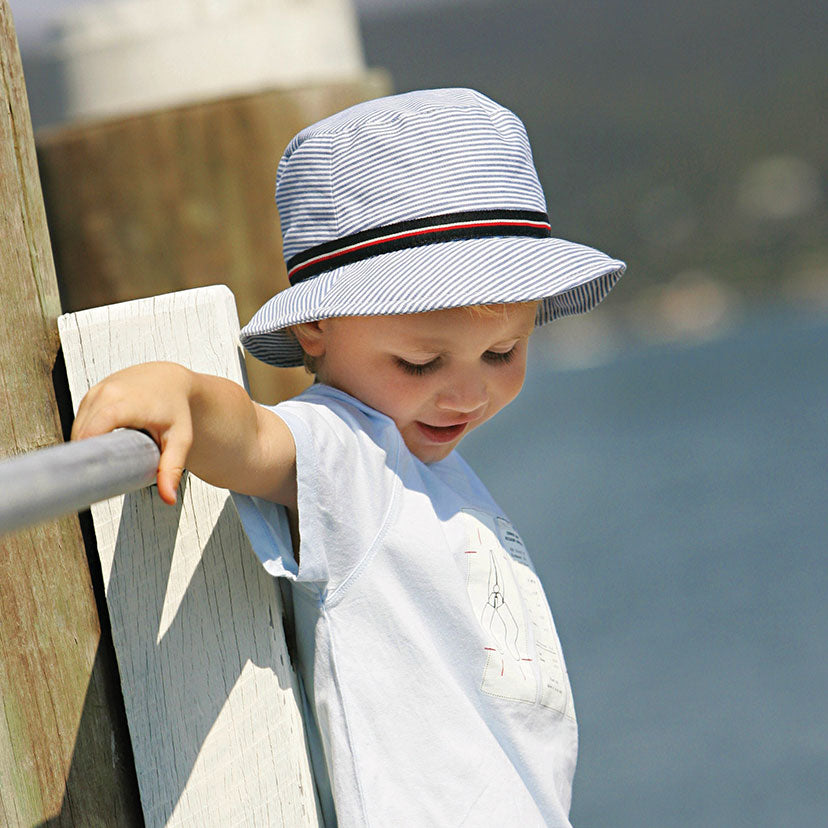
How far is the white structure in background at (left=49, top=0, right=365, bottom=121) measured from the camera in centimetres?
151

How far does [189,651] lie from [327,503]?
155 millimetres

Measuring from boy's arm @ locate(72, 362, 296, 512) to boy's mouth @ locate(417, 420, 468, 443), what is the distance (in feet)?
0.55

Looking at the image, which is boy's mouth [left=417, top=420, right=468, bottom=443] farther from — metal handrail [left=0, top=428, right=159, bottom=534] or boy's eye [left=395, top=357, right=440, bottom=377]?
metal handrail [left=0, top=428, right=159, bottom=534]

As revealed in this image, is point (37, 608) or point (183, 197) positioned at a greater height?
point (183, 197)

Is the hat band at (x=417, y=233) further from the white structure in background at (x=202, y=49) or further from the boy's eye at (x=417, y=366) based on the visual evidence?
the white structure in background at (x=202, y=49)

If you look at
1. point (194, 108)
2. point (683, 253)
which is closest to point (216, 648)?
point (194, 108)

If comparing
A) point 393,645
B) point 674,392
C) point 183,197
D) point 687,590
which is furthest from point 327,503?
point 674,392

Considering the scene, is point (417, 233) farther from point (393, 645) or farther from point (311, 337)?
point (393, 645)

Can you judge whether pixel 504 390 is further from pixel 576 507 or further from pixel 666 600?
pixel 576 507

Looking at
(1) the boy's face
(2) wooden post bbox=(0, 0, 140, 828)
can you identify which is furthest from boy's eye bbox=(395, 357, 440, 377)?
(2) wooden post bbox=(0, 0, 140, 828)

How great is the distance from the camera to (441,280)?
87 centimetres

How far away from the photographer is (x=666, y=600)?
41.4ft

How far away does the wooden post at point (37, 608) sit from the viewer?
801mm

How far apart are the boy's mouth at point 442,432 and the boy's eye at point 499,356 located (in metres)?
0.06
